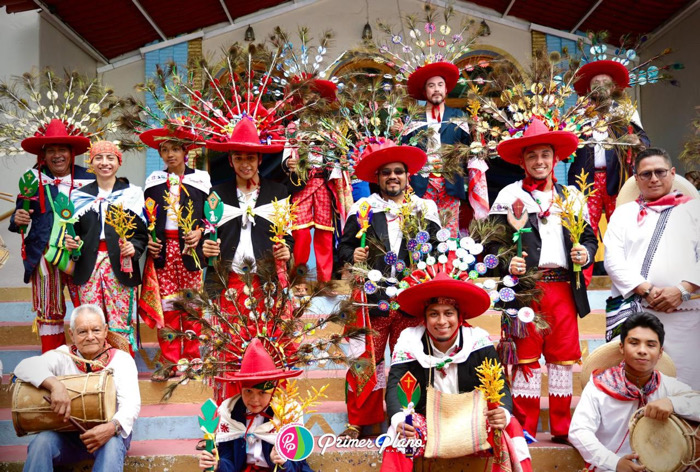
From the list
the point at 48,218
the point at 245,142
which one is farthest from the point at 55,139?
the point at 245,142

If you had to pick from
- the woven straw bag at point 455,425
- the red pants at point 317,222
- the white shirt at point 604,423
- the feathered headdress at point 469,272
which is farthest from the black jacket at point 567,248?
the red pants at point 317,222

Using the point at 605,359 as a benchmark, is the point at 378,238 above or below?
above

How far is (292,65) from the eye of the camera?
23.0 ft

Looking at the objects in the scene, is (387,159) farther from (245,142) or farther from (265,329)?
(265,329)

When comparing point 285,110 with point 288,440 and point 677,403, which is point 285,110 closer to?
point 288,440

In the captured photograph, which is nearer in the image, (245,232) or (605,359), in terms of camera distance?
(605,359)

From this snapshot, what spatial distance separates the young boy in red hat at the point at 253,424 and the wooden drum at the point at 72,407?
728 mm

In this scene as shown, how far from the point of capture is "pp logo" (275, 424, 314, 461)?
13.3ft

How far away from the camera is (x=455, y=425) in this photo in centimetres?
420

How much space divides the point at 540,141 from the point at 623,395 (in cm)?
180

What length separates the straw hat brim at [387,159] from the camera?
18.0 feet

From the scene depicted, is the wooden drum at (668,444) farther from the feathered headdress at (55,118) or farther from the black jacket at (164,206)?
the feathered headdress at (55,118)

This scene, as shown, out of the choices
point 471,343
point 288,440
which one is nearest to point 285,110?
point 471,343

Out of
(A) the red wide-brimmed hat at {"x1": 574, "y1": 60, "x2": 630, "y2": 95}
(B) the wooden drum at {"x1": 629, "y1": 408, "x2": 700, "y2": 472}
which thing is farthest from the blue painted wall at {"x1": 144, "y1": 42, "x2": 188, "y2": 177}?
(B) the wooden drum at {"x1": 629, "y1": 408, "x2": 700, "y2": 472}
